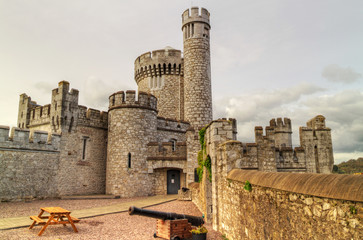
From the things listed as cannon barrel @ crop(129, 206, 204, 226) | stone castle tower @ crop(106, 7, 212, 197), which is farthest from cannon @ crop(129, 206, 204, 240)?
stone castle tower @ crop(106, 7, 212, 197)

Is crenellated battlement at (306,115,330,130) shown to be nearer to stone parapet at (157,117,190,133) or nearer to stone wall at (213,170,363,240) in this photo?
stone parapet at (157,117,190,133)

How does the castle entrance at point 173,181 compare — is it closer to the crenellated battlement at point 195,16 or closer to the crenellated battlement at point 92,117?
the crenellated battlement at point 92,117

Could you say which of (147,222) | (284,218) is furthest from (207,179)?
(284,218)

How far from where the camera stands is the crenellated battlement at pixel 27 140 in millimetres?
14914

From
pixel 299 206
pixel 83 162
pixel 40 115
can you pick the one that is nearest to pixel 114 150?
pixel 83 162

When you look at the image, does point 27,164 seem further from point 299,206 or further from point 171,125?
point 299,206

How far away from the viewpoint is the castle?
50.7 ft

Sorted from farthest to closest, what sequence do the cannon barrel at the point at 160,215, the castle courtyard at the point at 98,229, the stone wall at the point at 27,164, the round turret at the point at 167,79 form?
the round turret at the point at 167,79
the stone wall at the point at 27,164
the castle courtyard at the point at 98,229
the cannon barrel at the point at 160,215

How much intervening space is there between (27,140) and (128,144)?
251 inches

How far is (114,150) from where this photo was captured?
19.0 m

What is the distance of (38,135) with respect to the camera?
54.0ft

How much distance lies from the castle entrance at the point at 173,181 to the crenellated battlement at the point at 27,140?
27.3 feet

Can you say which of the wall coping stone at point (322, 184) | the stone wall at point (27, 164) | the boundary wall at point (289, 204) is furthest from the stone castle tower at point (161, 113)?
the wall coping stone at point (322, 184)

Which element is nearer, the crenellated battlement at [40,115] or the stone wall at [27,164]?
the stone wall at [27,164]
